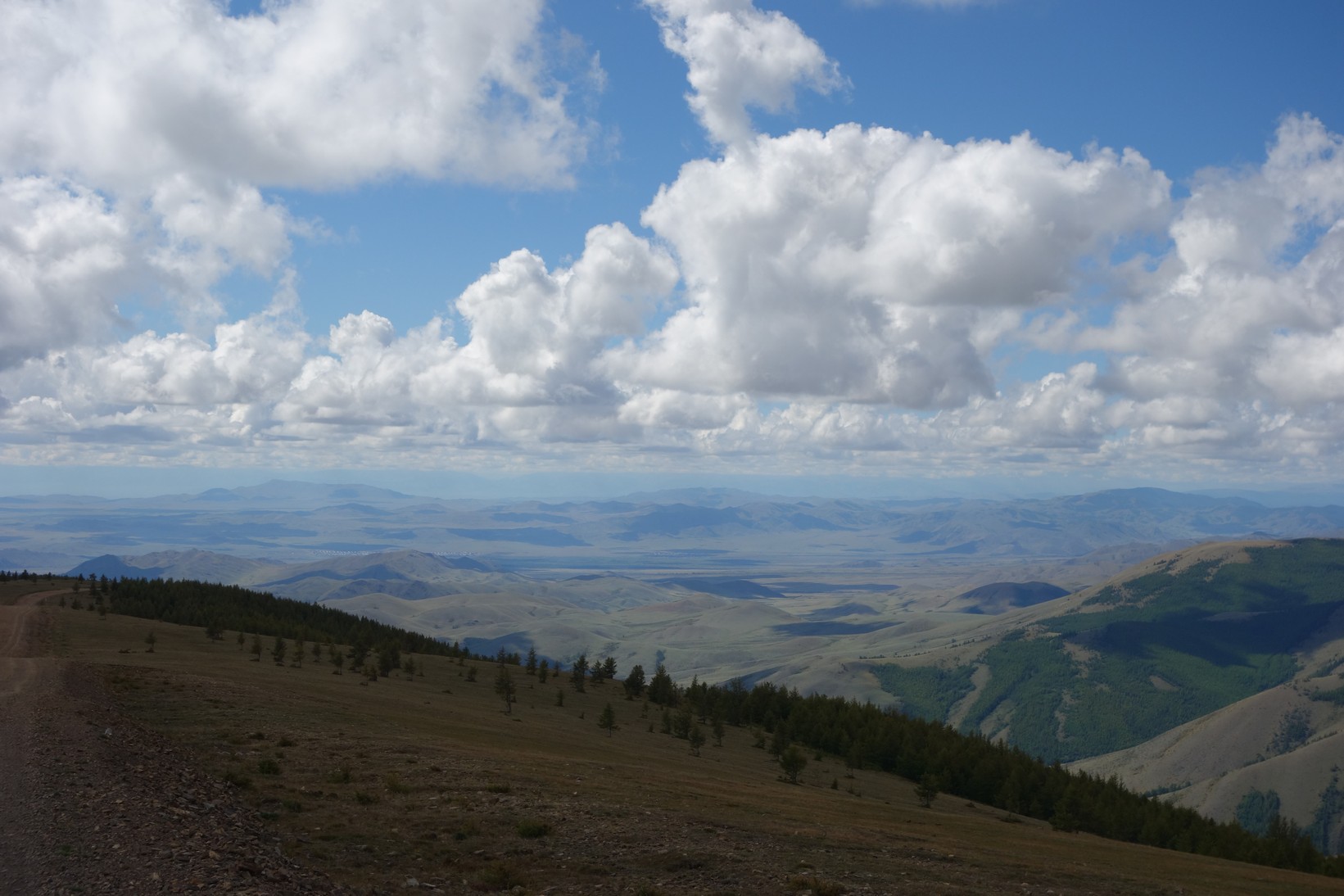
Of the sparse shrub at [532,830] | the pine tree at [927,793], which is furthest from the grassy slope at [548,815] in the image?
the pine tree at [927,793]

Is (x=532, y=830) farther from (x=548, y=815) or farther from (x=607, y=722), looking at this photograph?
(x=607, y=722)

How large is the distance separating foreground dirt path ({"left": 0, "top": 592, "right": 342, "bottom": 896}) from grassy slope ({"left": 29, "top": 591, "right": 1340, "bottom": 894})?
1.63 metres

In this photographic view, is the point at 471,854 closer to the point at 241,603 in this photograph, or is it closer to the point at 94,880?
the point at 94,880

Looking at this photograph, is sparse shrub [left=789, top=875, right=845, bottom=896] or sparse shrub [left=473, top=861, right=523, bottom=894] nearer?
sparse shrub [left=473, top=861, right=523, bottom=894]

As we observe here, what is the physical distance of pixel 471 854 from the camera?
22406 millimetres

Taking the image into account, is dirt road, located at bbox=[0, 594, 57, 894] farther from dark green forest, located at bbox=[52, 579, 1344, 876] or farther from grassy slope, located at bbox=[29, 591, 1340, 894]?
dark green forest, located at bbox=[52, 579, 1344, 876]

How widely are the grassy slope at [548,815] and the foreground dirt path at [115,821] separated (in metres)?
1.63

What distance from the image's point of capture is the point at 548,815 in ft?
84.8

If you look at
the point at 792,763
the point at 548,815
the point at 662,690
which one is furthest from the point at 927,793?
the point at 548,815

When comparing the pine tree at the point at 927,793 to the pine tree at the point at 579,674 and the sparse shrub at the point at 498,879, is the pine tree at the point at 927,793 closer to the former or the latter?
the pine tree at the point at 579,674

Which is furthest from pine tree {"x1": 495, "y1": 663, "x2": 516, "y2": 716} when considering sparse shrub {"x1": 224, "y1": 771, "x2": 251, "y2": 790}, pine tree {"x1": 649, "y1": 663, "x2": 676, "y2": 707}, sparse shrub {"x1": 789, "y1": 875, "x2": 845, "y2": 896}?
sparse shrub {"x1": 789, "y1": 875, "x2": 845, "y2": 896}

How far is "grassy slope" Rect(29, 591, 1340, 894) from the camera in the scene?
22.0 meters

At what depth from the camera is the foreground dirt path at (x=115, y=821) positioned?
17094mm

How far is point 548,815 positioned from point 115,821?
11.0 m
